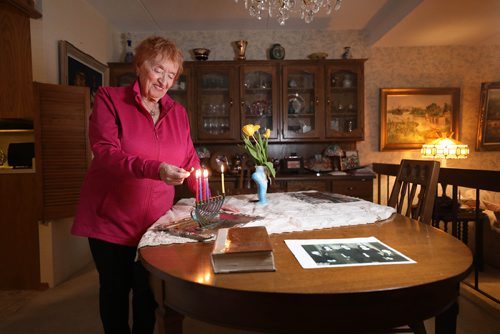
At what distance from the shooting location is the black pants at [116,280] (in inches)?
50.6

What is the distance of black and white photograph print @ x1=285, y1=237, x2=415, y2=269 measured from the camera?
83cm

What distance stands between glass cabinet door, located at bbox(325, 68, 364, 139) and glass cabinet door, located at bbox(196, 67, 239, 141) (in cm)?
106

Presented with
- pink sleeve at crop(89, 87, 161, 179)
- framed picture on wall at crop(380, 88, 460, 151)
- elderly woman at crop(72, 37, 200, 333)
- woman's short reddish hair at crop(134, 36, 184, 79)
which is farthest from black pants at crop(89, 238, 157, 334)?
framed picture on wall at crop(380, 88, 460, 151)

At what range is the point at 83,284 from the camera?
273 centimetres

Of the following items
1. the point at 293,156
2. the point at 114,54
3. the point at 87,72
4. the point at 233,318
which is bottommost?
the point at 233,318

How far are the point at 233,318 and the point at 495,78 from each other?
4927 millimetres

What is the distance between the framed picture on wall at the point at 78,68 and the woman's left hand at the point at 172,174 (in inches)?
94.5

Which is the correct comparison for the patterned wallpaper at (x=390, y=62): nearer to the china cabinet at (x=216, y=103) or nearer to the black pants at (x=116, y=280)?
the china cabinet at (x=216, y=103)

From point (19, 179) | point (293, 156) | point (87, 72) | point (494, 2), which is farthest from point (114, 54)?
point (494, 2)

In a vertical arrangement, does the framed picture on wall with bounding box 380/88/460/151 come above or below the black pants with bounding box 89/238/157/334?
above

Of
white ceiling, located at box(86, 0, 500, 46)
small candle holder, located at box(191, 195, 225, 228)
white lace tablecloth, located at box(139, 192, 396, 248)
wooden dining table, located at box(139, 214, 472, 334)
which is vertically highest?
white ceiling, located at box(86, 0, 500, 46)

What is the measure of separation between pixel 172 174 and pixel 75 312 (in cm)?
174

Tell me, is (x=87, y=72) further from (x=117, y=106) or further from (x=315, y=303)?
(x=315, y=303)

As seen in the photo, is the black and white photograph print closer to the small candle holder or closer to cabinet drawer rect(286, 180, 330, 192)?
the small candle holder
